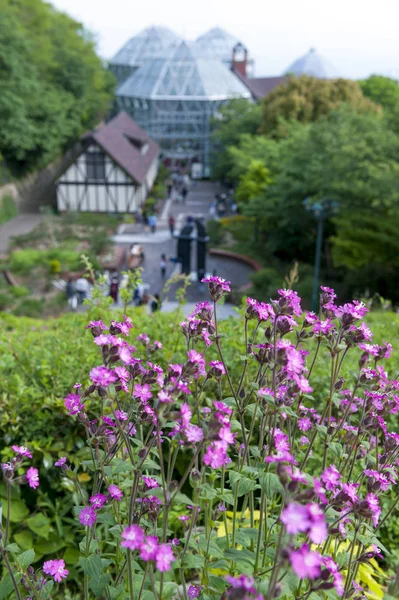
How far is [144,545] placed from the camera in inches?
65.1

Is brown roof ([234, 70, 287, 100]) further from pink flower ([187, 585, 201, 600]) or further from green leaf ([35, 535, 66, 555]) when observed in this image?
pink flower ([187, 585, 201, 600])

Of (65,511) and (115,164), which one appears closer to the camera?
(65,511)

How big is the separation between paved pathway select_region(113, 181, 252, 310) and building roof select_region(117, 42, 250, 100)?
8.89 metres

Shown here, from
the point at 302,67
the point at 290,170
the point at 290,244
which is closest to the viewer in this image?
the point at 290,170

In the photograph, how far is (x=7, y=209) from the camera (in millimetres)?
31562

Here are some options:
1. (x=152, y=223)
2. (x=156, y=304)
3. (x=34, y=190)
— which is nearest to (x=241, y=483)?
(x=156, y=304)

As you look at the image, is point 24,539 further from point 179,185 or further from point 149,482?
point 179,185

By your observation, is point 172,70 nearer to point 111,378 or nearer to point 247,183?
point 247,183

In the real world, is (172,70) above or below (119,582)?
above

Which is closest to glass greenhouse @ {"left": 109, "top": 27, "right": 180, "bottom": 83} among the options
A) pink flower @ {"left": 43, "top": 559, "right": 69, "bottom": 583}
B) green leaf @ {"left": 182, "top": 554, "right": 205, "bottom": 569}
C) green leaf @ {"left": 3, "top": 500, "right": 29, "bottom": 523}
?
green leaf @ {"left": 3, "top": 500, "right": 29, "bottom": 523}

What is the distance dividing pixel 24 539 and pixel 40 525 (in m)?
0.13

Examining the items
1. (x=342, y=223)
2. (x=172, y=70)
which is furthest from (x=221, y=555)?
(x=172, y=70)

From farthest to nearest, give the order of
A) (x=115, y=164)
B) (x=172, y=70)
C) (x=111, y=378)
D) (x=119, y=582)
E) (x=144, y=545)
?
(x=172, y=70) < (x=115, y=164) < (x=119, y=582) < (x=111, y=378) < (x=144, y=545)

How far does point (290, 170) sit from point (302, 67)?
3995 centimetres
